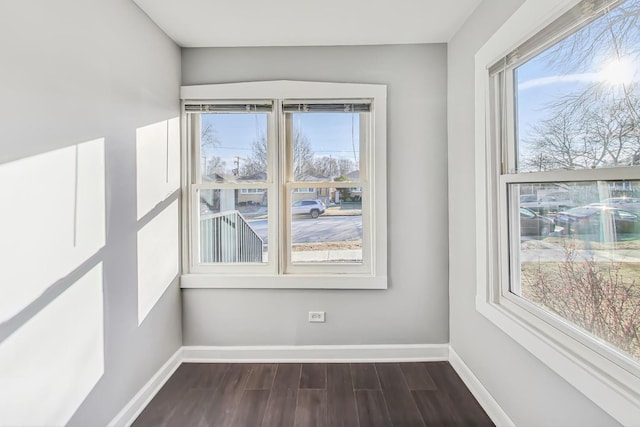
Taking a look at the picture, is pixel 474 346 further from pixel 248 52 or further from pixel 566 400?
pixel 248 52

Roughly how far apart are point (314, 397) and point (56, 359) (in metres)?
1.41

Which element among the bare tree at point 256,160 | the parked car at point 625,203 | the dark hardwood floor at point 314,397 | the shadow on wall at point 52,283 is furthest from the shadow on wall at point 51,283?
the parked car at point 625,203

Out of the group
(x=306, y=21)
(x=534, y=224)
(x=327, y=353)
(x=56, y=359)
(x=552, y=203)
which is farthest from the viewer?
(x=327, y=353)

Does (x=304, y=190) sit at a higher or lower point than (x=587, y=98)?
lower

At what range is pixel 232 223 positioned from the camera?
2.55 meters

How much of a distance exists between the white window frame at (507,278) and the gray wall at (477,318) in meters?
0.10

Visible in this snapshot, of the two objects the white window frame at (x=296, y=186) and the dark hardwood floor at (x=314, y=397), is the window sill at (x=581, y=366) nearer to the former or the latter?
the dark hardwood floor at (x=314, y=397)

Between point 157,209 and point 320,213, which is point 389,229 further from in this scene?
point 157,209

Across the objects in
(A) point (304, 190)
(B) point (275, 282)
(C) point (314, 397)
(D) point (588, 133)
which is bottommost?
(C) point (314, 397)

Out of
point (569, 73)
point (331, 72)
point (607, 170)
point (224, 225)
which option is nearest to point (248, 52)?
point (331, 72)

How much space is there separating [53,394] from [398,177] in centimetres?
233

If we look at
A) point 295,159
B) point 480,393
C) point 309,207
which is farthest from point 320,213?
point 480,393

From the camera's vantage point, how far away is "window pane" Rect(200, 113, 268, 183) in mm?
2520

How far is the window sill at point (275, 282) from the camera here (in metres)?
2.42
